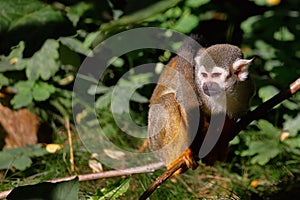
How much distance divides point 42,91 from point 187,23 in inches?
47.9

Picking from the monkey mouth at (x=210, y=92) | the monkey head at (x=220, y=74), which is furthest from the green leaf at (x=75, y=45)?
the monkey mouth at (x=210, y=92)

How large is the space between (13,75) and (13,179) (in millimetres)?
1013

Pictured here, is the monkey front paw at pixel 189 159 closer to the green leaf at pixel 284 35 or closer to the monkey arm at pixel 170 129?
the monkey arm at pixel 170 129

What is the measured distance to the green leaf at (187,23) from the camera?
3.41m

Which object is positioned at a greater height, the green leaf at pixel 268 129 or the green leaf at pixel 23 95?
the green leaf at pixel 23 95

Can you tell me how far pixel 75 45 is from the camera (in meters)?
3.72

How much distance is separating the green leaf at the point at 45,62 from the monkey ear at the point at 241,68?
1520 mm

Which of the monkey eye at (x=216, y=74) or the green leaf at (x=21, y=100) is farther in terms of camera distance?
the green leaf at (x=21, y=100)

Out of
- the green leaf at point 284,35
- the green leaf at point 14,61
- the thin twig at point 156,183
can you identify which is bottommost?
the thin twig at point 156,183

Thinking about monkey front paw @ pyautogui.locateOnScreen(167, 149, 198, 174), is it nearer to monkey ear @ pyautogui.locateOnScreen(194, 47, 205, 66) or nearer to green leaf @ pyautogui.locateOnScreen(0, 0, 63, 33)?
monkey ear @ pyautogui.locateOnScreen(194, 47, 205, 66)

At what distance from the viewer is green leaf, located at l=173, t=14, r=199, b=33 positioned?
341 cm

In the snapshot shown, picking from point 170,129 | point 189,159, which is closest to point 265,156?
point 170,129

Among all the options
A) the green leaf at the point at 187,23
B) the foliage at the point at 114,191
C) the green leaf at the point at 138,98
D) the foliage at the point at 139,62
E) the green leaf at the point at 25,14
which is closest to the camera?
the foliage at the point at 114,191

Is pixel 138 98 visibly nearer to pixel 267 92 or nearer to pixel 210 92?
pixel 267 92
